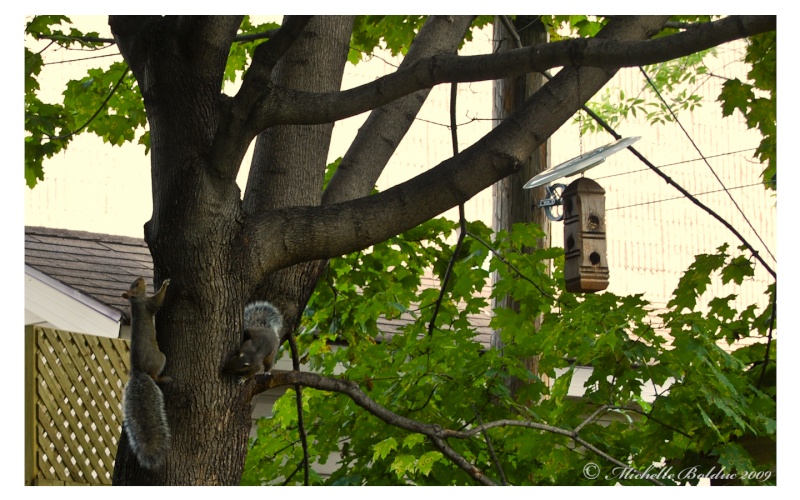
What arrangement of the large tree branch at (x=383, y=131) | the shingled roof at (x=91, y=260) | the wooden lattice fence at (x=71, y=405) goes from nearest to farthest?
the wooden lattice fence at (x=71, y=405), the large tree branch at (x=383, y=131), the shingled roof at (x=91, y=260)

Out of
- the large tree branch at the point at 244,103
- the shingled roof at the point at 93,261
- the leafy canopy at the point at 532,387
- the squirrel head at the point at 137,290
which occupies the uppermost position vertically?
the large tree branch at the point at 244,103

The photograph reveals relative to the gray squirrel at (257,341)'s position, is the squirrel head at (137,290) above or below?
above

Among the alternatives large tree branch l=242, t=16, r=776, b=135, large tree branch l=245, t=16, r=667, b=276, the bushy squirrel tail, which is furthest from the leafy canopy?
large tree branch l=242, t=16, r=776, b=135

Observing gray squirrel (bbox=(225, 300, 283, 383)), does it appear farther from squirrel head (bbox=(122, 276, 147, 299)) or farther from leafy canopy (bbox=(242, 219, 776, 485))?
leafy canopy (bbox=(242, 219, 776, 485))

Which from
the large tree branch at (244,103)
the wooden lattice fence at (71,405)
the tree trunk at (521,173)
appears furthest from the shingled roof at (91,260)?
the large tree branch at (244,103)

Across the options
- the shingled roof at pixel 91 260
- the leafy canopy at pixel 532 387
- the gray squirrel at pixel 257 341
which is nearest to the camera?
the gray squirrel at pixel 257 341

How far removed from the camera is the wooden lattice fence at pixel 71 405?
9.35 ft

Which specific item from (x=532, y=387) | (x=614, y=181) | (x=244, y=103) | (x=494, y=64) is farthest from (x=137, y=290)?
(x=614, y=181)

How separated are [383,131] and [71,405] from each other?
4.05ft

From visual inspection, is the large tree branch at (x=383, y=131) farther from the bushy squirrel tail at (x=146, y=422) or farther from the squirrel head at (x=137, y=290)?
the bushy squirrel tail at (x=146, y=422)

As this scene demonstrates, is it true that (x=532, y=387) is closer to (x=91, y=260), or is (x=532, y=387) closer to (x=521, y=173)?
(x=521, y=173)

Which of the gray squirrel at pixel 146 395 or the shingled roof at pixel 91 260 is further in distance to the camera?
the shingled roof at pixel 91 260

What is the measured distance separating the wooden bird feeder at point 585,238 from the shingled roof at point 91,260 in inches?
85.3
